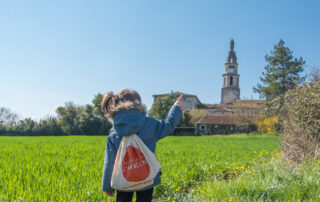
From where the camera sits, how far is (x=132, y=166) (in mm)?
2471

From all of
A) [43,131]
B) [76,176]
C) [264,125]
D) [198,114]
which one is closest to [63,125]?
[43,131]

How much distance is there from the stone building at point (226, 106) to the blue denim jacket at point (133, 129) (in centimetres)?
3430

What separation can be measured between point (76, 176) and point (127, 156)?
2552mm

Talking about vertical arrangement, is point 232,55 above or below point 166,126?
above

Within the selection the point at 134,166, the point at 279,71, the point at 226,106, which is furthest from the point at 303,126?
the point at 226,106

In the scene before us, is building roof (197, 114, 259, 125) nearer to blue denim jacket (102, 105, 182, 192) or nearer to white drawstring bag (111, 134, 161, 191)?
blue denim jacket (102, 105, 182, 192)

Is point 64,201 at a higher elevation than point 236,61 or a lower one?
lower

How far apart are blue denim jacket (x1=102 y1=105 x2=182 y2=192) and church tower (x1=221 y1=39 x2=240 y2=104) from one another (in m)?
90.2

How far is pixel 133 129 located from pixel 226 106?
73875 mm

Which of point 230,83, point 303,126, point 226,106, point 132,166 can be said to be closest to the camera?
point 132,166

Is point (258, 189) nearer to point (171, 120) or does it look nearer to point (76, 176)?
point (171, 120)

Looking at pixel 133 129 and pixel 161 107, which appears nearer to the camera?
pixel 133 129

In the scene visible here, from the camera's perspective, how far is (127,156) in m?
2.49

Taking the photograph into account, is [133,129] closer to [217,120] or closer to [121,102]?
[121,102]
